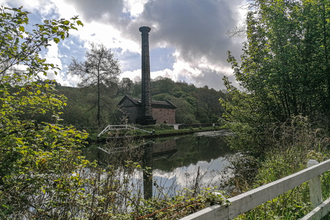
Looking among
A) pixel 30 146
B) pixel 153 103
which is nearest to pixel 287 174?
pixel 30 146

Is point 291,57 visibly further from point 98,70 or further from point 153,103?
point 153,103

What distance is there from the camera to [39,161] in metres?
2.88

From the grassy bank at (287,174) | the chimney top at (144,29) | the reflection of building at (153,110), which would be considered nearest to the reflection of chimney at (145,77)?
the chimney top at (144,29)

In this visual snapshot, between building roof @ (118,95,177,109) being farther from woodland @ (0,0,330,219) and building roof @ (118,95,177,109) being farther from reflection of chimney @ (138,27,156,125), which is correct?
woodland @ (0,0,330,219)

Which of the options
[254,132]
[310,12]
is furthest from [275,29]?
[254,132]

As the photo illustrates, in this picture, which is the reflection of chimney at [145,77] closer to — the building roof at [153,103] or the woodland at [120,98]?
the woodland at [120,98]

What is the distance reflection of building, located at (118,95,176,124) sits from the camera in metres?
32.8

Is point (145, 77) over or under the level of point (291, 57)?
over

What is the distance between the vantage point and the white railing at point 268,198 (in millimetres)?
1283

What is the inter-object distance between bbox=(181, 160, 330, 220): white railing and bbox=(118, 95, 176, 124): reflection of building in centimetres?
2723

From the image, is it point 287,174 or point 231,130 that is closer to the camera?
point 287,174

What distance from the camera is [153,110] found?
3528 cm

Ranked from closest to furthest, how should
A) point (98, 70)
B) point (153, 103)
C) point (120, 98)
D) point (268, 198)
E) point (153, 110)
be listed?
point (268, 198) < point (98, 70) < point (153, 110) < point (153, 103) < point (120, 98)

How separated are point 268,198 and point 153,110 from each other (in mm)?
33652
